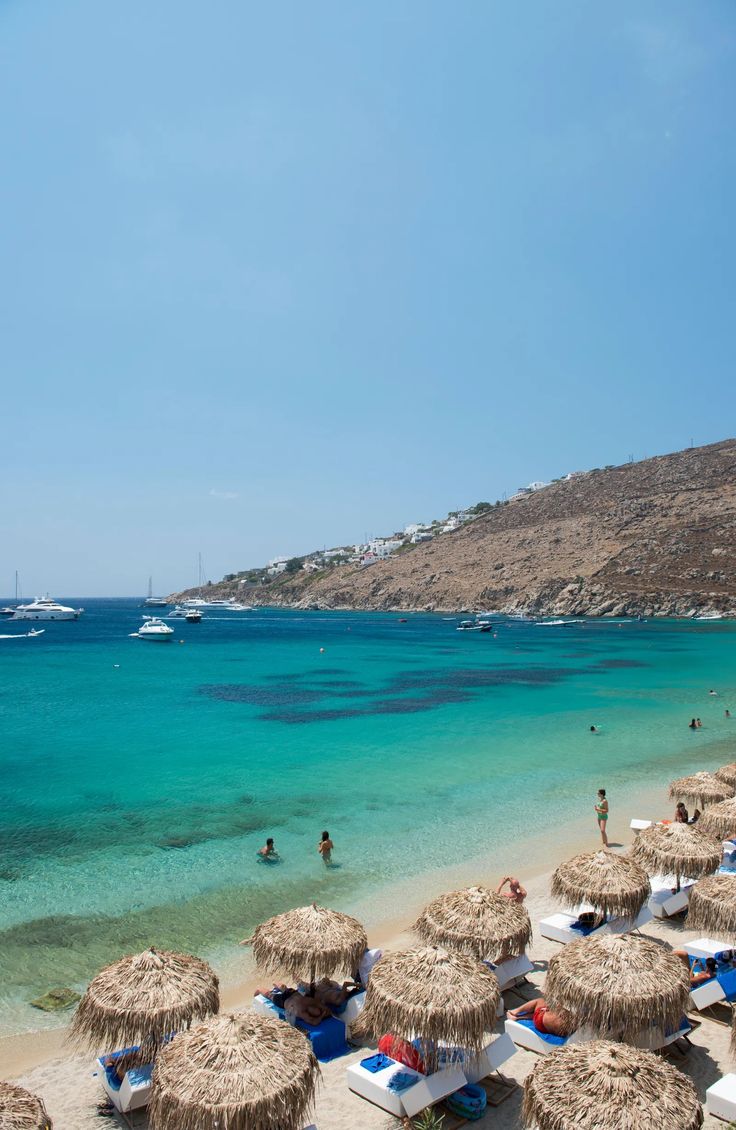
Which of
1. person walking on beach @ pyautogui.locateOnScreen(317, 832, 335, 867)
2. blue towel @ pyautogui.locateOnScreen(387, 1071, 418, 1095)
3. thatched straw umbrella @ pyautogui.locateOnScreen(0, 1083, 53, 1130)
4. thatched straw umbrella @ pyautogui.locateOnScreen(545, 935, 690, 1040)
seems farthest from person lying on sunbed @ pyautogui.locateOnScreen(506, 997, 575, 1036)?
person walking on beach @ pyautogui.locateOnScreen(317, 832, 335, 867)

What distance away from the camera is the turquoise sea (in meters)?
13.3

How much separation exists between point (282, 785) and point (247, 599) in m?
164

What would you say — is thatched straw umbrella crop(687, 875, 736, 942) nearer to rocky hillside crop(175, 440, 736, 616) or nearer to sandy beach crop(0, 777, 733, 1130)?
sandy beach crop(0, 777, 733, 1130)

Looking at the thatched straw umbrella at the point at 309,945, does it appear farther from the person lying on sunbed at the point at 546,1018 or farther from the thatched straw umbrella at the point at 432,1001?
the person lying on sunbed at the point at 546,1018

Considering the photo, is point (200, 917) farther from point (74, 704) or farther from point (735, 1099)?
point (74, 704)

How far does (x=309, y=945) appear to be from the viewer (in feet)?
28.3

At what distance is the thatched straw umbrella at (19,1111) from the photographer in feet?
18.3

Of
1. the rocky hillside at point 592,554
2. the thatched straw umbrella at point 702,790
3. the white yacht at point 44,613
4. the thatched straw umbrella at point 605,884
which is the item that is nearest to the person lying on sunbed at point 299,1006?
the thatched straw umbrella at point 605,884

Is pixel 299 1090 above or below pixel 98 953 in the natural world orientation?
above

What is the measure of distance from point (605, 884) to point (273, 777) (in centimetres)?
1416

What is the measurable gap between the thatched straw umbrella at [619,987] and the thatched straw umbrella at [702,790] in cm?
863

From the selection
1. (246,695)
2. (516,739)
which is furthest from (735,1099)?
(246,695)

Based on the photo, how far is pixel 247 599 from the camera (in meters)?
183

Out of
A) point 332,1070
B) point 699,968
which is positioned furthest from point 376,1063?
point 699,968
